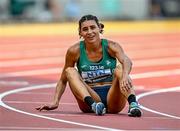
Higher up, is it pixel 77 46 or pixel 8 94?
pixel 77 46

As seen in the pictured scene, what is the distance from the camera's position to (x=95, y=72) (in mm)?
9070

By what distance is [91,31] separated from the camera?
892 centimetres

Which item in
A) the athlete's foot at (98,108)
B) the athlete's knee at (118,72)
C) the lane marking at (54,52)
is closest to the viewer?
the athlete's knee at (118,72)

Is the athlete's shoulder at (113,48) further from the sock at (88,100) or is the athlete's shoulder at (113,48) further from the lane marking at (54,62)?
the lane marking at (54,62)

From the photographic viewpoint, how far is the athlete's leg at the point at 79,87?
8.89 m

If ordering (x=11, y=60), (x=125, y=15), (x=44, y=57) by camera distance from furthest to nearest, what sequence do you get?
(x=125, y=15) < (x=44, y=57) < (x=11, y=60)

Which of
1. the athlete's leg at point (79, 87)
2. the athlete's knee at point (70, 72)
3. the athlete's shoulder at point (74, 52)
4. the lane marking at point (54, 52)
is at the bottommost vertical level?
the lane marking at point (54, 52)

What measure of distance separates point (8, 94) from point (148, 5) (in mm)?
24939

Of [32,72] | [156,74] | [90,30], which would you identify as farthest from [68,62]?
[32,72]

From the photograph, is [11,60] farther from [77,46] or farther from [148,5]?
[148,5]

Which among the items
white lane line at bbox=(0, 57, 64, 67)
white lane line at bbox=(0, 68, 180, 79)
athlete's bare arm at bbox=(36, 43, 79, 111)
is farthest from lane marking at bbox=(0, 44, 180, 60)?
athlete's bare arm at bbox=(36, 43, 79, 111)

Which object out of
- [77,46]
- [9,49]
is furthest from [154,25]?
[77,46]

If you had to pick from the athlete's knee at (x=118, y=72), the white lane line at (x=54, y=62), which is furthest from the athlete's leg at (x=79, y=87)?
the white lane line at (x=54, y=62)

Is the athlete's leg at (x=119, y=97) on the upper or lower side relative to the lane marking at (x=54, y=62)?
upper
